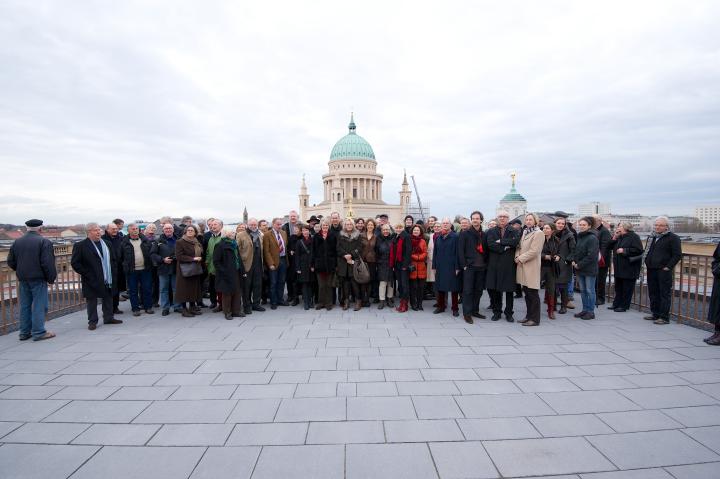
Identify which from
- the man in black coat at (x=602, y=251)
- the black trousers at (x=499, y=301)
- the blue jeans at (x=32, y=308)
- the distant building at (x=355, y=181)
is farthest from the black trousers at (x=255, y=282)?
the distant building at (x=355, y=181)

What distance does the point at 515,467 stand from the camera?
304 centimetres

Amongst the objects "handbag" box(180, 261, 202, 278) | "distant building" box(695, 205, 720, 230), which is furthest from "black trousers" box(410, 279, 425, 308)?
"distant building" box(695, 205, 720, 230)

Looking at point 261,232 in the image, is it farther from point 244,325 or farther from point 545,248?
point 545,248

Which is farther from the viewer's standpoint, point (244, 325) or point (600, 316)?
point (600, 316)

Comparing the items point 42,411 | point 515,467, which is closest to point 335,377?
point 515,467

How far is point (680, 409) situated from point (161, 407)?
550cm

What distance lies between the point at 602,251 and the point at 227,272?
8.88m

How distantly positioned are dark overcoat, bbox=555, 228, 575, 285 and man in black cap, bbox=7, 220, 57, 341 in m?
10.1

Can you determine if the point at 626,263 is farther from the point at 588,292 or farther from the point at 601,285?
the point at 588,292

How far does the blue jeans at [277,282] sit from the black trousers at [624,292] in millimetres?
7803

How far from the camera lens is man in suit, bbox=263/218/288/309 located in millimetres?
8828

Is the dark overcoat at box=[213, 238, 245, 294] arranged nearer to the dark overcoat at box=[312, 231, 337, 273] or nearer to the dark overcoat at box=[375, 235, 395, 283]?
the dark overcoat at box=[312, 231, 337, 273]

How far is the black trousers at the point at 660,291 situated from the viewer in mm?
7332

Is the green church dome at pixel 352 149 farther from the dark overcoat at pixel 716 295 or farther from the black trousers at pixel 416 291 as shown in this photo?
the dark overcoat at pixel 716 295
